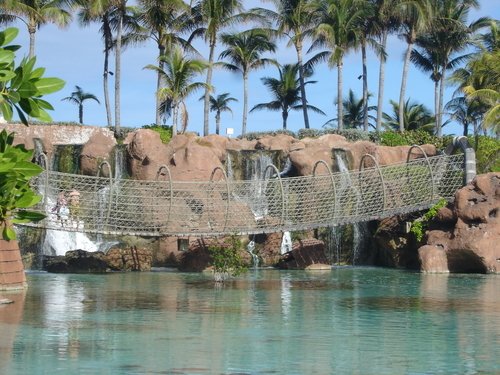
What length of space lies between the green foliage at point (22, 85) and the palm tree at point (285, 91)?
4631 centimetres

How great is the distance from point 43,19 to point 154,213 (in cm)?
1949

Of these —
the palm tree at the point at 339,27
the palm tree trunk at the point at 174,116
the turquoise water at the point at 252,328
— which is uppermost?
the palm tree at the point at 339,27

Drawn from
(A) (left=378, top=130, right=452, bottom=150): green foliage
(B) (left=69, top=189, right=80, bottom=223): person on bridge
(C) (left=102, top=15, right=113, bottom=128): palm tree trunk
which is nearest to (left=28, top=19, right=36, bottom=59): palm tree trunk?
(C) (left=102, top=15, right=113, bottom=128): palm tree trunk

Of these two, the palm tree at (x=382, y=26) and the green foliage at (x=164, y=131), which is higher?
the palm tree at (x=382, y=26)

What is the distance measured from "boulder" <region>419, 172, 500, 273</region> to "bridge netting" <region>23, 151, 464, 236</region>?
995 millimetres

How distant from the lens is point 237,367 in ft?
28.0

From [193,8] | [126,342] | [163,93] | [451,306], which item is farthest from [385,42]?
[126,342]

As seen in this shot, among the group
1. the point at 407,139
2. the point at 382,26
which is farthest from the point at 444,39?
the point at 407,139

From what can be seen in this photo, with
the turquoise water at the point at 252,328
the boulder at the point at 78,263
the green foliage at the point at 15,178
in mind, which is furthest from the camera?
the boulder at the point at 78,263

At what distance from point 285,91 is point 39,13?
1891cm

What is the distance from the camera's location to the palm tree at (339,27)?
40500mm

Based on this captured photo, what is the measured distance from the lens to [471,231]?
2072 centimetres

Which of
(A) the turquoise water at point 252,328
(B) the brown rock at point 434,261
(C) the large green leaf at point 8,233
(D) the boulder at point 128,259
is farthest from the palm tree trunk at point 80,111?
(C) the large green leaf at point 8,233

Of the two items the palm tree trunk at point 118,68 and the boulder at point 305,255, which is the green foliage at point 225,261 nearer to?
the boulder at point 305,255
